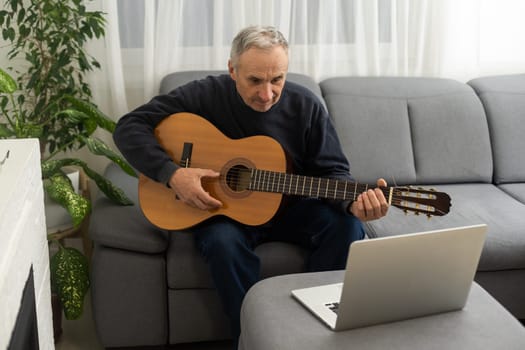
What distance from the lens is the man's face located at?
214cm

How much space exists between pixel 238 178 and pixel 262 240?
23cm

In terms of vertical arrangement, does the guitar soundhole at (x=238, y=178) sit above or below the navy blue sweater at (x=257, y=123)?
below

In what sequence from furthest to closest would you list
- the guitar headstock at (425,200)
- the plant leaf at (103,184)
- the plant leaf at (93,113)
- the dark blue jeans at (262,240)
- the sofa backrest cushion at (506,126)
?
the sofa backrest cushion at (506,126), the plant leaf at (93,113), the plant leaf at (103,184), the dark blue jeans at (262,240), the guitar headstock at (425,200)

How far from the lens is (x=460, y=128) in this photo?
2838 mm

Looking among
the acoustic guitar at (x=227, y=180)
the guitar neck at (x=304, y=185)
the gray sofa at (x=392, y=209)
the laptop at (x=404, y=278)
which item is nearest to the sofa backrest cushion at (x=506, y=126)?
the gray sofa at (x=392, y=209)

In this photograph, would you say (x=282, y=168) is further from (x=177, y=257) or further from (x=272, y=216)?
(x=177, y=257)

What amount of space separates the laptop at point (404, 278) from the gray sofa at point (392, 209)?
1.98 feet

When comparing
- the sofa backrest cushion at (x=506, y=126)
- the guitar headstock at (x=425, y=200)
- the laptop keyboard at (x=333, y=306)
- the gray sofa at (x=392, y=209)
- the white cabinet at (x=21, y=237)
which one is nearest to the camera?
the white cabinet at (x=21, y=237)

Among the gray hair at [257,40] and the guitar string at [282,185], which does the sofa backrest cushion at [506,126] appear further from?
the gray hair at [257,40]

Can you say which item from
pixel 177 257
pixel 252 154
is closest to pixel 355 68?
pixel 252 154

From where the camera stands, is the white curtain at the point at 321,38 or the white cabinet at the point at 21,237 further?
→ the white curtain at the point at 321,38

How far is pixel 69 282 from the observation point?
2264 mm

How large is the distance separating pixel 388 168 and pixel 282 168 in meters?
0.72

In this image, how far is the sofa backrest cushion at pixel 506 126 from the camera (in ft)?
9.35
